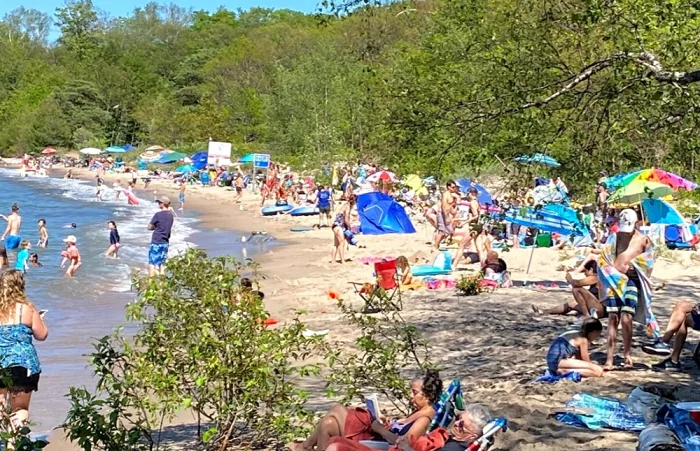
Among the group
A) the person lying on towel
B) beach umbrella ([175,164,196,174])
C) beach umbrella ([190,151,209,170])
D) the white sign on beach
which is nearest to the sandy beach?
the person lying on towel

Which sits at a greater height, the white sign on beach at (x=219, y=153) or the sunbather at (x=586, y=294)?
the white sign on beach at (x=219, y=153)

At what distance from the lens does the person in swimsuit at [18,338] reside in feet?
19.9

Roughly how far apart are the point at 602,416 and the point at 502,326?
13.4ft

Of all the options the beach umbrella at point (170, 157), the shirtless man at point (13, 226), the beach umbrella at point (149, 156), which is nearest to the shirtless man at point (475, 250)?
the shirtless man at point (13, 226)

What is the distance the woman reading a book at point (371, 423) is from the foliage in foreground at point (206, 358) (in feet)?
0.97

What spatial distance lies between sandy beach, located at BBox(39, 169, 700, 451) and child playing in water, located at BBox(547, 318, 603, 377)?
0.41 ft

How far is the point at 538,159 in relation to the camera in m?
7.11

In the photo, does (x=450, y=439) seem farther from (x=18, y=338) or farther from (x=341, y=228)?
(x=341, y=228)

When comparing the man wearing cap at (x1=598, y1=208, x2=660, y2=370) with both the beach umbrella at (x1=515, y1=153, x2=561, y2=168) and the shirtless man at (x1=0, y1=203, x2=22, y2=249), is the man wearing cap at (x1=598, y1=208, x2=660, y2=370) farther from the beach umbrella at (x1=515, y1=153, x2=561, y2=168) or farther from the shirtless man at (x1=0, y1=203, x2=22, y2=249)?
the shirtless man at (x1=0, y1=203, x2=22, y2=249)

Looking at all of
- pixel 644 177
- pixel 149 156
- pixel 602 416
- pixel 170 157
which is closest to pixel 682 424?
pixel 602 416

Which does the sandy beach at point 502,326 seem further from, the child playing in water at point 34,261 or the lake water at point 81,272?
the child playing in water at point 34,261

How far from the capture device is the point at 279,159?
46.9 metres

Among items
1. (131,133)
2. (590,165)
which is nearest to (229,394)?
(590,165)

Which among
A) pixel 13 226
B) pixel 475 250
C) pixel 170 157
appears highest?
pixel 170 157
